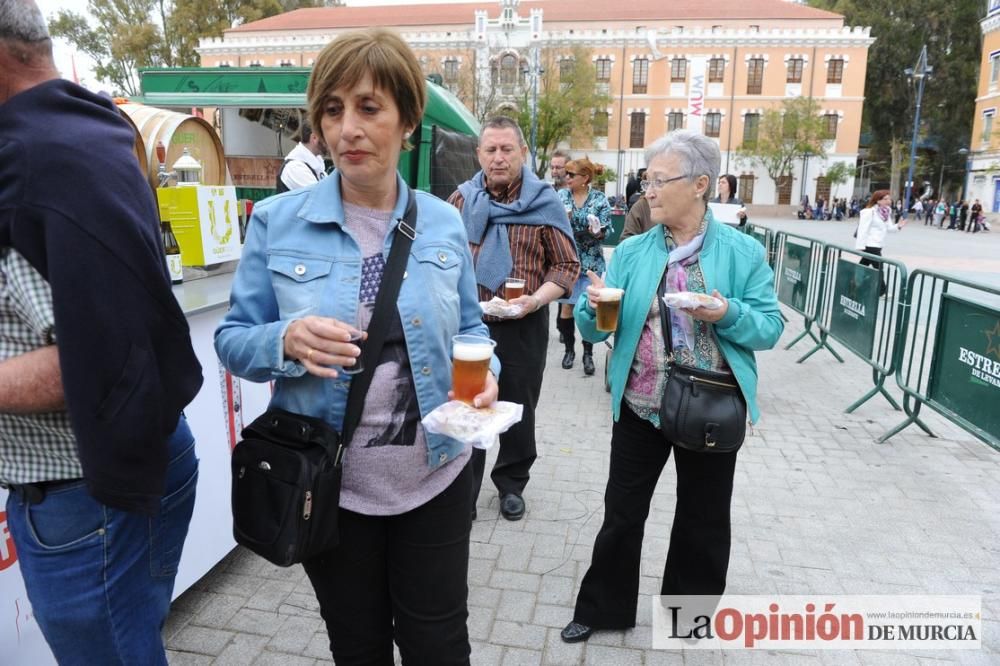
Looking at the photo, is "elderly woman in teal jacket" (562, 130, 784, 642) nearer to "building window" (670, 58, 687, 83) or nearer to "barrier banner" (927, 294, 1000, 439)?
"barrier banner" (927, 294, 1000, 439)

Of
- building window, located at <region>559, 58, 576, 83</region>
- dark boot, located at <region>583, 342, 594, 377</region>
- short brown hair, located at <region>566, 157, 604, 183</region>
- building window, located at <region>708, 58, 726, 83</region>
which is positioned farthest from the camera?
building window, located at <region>708, 58, 726, 83</region>

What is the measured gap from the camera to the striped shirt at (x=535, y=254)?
370 cm

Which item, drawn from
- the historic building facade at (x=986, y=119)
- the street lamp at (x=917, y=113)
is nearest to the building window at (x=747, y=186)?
the street lamp at (x=917, y=113)

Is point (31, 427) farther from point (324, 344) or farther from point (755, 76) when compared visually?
point (755, 76)

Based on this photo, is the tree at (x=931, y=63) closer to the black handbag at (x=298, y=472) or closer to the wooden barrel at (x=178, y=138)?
the wooden barrel at (x=178, y=138)

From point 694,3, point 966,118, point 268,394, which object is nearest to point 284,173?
point 268,394

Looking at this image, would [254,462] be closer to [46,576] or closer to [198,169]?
[46,576]

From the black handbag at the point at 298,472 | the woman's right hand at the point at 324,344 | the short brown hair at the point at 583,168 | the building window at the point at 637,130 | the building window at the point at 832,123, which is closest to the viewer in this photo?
the woman's right hand at the point at 324,344

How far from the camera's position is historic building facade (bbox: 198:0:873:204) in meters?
51.7

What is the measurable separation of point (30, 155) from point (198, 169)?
2.77m

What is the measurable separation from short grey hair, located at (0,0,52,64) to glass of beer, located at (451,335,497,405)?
39.9 inches

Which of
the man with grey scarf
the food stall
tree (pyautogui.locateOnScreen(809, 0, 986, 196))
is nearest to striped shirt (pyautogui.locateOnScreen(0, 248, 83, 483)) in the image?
the food stall

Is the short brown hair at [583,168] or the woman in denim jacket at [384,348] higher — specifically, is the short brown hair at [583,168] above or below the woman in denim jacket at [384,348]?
above

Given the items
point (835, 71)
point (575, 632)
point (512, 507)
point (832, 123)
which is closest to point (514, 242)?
point (512, 507)
